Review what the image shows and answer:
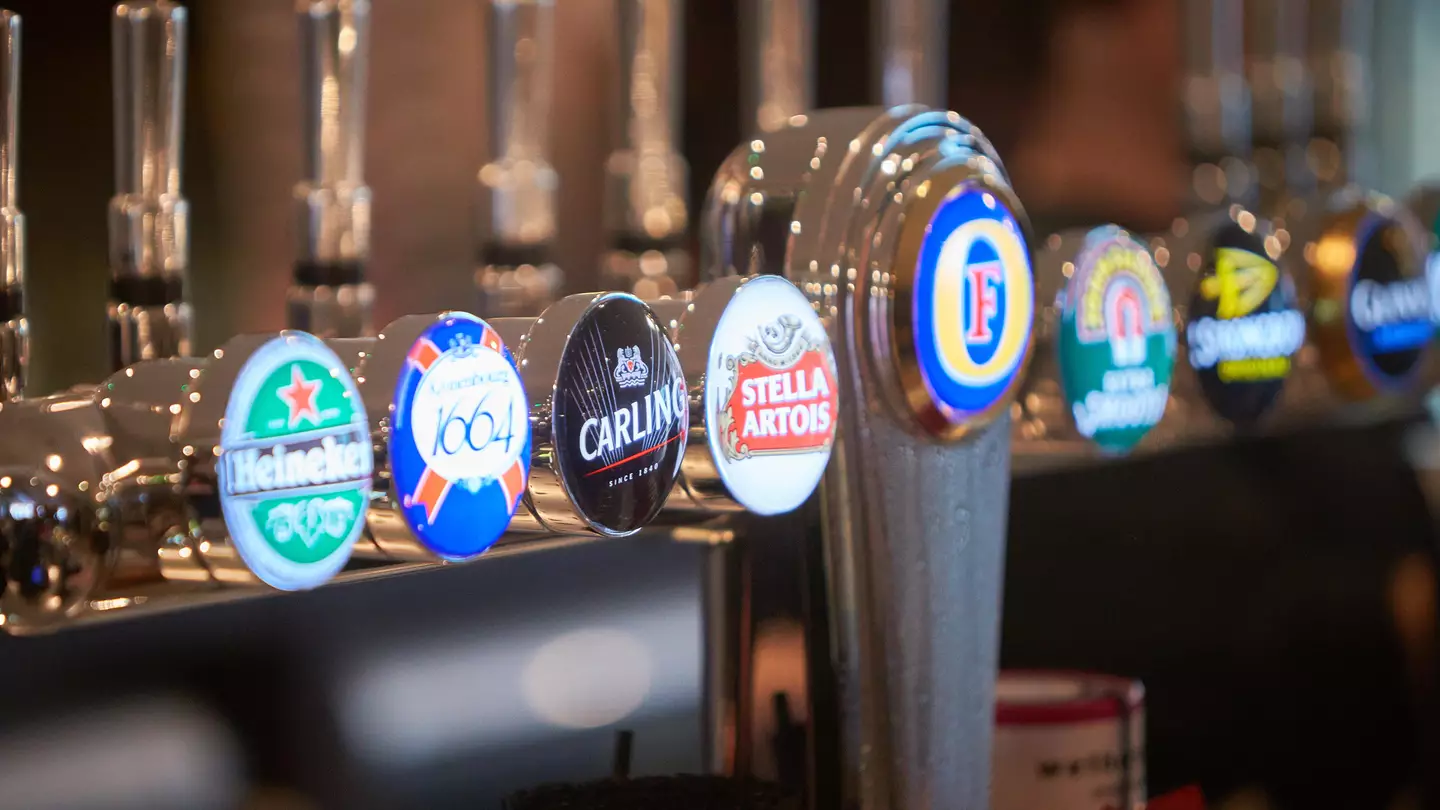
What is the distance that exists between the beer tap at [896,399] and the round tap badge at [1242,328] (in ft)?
0.97

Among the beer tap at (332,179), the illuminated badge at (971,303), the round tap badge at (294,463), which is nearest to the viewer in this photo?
the round tap badge at (294,463)

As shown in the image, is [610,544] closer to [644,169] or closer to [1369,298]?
[644,169]

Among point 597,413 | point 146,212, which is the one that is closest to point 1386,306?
point 597,413

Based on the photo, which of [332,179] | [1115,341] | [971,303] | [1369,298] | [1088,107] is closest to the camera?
[332,179]

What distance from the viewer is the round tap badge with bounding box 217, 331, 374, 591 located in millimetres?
632

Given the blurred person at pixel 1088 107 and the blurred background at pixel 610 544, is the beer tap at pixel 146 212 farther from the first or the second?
the blurred person at pixel 1088 107

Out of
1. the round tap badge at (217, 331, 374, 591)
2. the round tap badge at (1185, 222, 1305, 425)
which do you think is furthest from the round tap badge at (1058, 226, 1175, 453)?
the round tap badge at (217, 331, 374, 591)

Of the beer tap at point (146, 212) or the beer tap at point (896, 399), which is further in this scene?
the beer tap at point (896, 399)

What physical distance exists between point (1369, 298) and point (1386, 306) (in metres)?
0.03

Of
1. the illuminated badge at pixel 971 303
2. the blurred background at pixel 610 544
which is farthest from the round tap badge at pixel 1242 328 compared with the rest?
the illuminated badge at pixel 971 303

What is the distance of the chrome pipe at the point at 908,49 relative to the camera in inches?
49.3

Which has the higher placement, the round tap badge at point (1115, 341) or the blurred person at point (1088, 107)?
the blurred person at point (1088, 107)

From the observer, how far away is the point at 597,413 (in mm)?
760

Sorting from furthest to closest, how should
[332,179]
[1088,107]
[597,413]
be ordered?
1. [1088,107]
2. [332,179]
3. [597,413]
